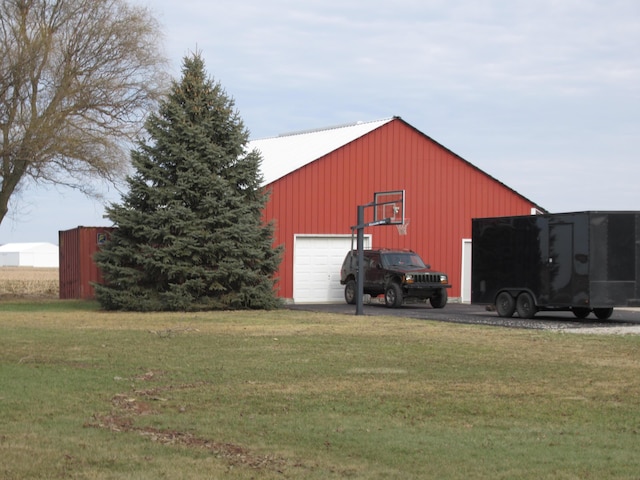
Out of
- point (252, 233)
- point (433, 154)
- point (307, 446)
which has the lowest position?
point (307, 446)

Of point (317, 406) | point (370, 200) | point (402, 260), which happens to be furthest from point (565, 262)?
point (317, 406)

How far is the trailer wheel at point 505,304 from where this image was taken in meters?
26.7

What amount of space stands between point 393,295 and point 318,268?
4.58 metres

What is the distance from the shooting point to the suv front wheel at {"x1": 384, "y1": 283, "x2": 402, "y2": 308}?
102 feet

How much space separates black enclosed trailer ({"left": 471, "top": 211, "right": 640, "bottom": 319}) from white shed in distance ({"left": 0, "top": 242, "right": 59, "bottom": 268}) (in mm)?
142929

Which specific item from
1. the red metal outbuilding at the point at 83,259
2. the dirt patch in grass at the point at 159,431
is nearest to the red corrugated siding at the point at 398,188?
the red metal outbuilding at the point at 83,259

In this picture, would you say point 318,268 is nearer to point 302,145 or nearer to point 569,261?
point 302,145

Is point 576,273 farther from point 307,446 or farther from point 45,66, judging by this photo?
point 45,66

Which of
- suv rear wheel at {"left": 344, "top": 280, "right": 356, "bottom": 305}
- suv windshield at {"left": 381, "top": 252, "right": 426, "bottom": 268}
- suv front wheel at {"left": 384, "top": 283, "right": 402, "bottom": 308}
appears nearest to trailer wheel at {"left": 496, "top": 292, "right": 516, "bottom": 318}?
suv front wheel at {"left": 384, "top": 283, "right": 402, "bottom": 308}

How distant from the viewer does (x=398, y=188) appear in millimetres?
36844

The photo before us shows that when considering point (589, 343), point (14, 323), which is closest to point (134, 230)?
point (14, 323)

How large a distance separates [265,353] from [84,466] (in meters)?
8.65

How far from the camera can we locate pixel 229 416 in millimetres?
10352

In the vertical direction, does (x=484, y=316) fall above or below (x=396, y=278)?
below
